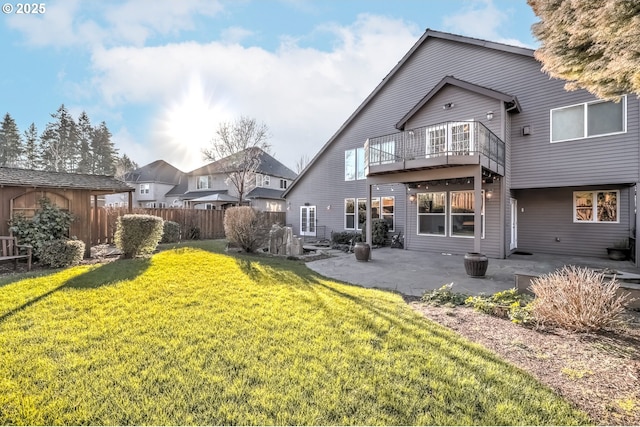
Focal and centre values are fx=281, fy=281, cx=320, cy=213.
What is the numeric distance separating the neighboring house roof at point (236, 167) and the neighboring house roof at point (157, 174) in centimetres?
749

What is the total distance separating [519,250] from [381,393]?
12395 millimetres

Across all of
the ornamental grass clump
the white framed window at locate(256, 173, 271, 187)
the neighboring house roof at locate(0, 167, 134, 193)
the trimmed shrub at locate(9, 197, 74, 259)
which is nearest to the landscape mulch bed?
the ornamental grass clump

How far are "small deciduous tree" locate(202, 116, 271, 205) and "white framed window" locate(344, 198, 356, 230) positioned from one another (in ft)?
33.5

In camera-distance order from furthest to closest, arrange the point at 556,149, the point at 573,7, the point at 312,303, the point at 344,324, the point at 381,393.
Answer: the point at 556,149 → the point at 312,303 → the point at 344,324 → the point at 573,7 → the point at 381,393

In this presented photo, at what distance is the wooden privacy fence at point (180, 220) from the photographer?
1221 centimetres

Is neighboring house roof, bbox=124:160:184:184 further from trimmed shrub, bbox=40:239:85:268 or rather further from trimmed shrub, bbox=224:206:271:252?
trimmed shrub, bbox=40:239:85:268

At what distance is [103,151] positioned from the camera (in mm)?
40406

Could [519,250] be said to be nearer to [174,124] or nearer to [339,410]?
[339,410]

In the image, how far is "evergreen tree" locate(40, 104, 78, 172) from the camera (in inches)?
1384

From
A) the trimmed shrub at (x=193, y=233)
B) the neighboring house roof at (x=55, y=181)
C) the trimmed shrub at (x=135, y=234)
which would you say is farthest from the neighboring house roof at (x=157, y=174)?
the trimmed shrub at (x=135, y=234)

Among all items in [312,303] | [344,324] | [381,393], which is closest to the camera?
[381,393]

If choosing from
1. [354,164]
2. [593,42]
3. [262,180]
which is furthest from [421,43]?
[262,180]

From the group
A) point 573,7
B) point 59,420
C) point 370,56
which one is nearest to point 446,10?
point 370,56

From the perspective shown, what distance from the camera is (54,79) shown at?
35.3 ft
